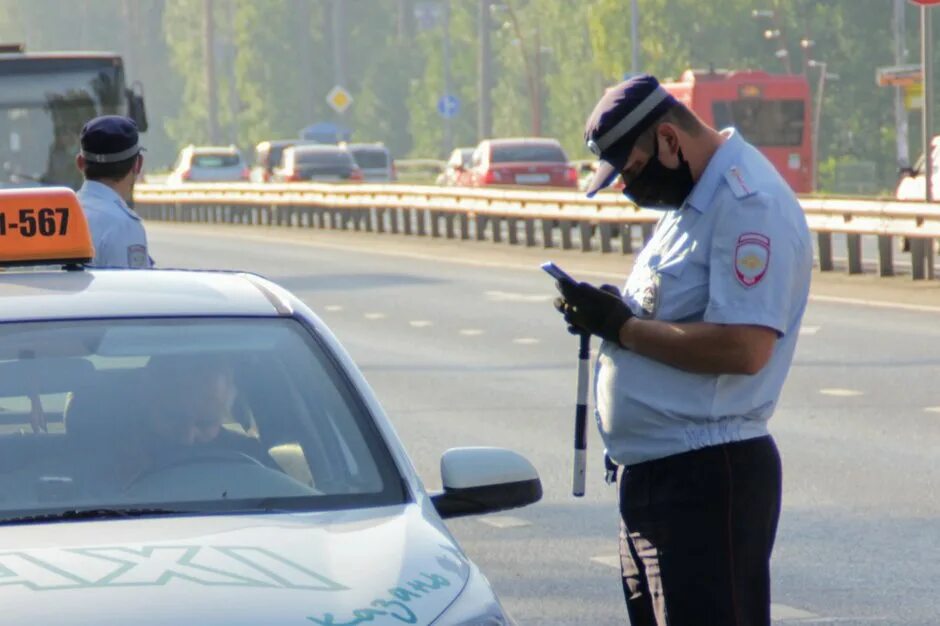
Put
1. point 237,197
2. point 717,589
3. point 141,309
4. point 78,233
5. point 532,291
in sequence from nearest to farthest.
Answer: point 717,589 → point 141,309 → point 78,233 → point 532,291 → point 237,197

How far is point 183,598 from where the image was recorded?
3811 mm

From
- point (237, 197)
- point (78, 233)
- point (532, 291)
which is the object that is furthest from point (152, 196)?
point (78, 233)

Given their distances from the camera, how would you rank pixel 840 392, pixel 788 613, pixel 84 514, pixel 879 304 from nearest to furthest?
pixel 84 514 < pixel 788 613 < pixel 840 392 < pixel 879 304

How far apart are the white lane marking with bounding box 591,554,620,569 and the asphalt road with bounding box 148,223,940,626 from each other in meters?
0.01

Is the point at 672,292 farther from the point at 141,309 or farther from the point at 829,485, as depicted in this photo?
the point at 829,485

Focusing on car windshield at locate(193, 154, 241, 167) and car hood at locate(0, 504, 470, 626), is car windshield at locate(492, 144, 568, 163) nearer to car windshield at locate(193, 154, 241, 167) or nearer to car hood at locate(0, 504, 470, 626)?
car windshield at locate(193, 154, 241, 167)

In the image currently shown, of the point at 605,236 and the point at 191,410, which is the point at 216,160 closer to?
the point at 605,236

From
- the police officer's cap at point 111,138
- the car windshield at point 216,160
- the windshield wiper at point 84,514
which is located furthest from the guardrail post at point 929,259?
the car windshield at point 216,160

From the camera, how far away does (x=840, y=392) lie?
45.9 ft

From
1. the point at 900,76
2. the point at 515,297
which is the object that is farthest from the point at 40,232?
the point at 900,76

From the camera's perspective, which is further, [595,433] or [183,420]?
[595,433]

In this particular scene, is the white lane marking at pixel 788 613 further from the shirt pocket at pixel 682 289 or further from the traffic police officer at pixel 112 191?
the shirt pocket at pixel 682 289

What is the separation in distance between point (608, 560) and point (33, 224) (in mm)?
3511

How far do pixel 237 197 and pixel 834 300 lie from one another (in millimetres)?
28805
